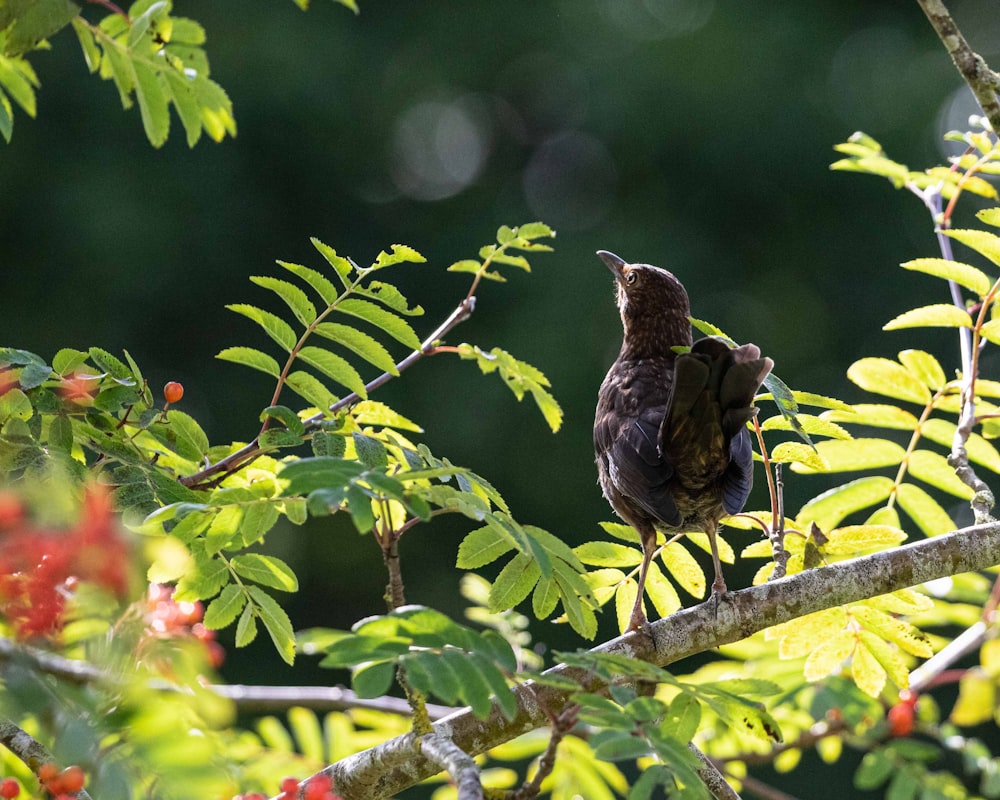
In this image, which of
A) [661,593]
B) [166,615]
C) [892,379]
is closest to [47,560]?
[166,615]

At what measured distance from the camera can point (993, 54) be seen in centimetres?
1022

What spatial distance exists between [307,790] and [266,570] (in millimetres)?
403

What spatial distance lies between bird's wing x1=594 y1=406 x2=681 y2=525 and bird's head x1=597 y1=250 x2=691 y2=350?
432 millimetres

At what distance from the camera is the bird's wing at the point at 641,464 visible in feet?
8.98

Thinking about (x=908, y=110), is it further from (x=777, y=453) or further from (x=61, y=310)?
(x=777, y=453)

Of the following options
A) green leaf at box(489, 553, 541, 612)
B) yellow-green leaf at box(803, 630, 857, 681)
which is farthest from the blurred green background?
green leaf at box(489, 553, 541, 612)

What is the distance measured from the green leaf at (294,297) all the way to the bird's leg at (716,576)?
3.01 feet

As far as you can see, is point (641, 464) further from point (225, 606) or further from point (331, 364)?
point (225, 606)

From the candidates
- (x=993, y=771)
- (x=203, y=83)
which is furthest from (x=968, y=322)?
(x=203, y=83)

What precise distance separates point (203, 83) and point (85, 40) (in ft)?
0.91

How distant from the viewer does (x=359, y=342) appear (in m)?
2.15

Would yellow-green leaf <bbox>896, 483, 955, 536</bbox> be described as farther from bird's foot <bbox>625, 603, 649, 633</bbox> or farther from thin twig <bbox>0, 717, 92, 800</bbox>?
thin twig <bbox>0, 717, 92, 800</bbox>

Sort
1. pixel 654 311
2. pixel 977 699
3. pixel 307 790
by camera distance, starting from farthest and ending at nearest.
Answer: pixel 654 311, pixel 977 699, pixel 307 790

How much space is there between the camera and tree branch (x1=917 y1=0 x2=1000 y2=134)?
8.13ft
